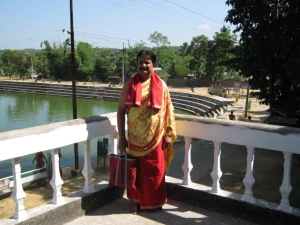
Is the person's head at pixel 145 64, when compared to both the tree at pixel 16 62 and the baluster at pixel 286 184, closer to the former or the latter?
the baluster at pixel 286 184

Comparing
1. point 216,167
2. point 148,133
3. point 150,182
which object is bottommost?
point 150,182

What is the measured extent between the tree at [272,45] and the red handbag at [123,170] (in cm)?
379

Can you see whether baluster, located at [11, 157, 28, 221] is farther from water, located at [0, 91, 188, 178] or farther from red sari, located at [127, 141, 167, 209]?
water, located at [0, 91, 188, 178]

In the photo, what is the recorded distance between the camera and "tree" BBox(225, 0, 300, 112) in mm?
5156

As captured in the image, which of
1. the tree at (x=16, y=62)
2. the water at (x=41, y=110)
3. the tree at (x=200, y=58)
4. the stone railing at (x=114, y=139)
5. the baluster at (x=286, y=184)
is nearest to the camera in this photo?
the stone railing at (x=114, y=139)

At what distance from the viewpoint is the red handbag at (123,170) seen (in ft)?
6.96

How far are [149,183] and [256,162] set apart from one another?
5.92m

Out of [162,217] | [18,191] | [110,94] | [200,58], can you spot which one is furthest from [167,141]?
[200,58]

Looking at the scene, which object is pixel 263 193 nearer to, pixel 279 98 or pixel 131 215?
pixel 279 98

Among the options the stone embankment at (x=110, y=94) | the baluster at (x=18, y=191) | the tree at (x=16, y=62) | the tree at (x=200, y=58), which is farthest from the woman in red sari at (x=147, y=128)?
the tree at (x=16, y=62)

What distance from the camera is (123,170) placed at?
2.15 metres

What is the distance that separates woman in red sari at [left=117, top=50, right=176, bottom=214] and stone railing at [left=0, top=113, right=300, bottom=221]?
187 millimetres

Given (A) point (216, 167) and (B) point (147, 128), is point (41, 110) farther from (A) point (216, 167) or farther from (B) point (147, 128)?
(A) point (216, 167)

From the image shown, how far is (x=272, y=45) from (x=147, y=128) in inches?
168
